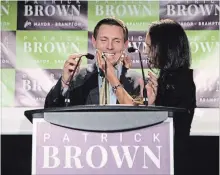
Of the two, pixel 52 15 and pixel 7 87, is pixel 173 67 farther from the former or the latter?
pixel 7 87

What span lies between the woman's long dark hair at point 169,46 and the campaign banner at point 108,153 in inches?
47.7

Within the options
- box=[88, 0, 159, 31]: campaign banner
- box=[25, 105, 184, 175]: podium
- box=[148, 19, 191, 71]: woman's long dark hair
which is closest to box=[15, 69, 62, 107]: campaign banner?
box=[88, 0, 159, 31]: campaign banner

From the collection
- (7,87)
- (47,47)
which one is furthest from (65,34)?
(7,87)

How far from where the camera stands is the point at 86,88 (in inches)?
111

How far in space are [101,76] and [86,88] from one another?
13cm

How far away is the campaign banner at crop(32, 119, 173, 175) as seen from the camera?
1.63 metres

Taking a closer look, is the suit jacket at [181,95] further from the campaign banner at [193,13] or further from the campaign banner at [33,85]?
the campaign banner at [33,85]

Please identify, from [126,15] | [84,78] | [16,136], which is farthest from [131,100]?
[16,136]

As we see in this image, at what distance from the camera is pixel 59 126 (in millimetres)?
1668

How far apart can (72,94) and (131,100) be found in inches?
15.4

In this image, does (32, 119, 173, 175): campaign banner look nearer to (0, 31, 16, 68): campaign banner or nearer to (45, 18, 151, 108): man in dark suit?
(45, 18, 151, 108): man in dark suit

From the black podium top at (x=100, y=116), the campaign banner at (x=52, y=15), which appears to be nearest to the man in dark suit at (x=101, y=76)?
the campaign banner at (x=52, y=15)

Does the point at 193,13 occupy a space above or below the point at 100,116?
above

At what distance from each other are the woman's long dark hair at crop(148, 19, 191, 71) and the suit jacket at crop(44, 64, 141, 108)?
0.19m
